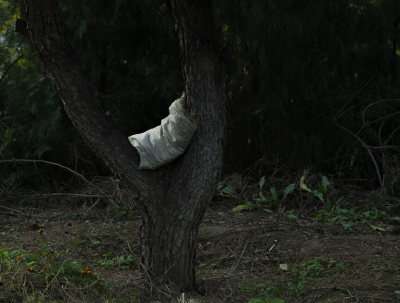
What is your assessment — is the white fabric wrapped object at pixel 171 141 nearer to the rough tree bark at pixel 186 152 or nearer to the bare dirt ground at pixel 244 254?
the rough tree bark at pixel 186 152

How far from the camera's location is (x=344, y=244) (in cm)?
415

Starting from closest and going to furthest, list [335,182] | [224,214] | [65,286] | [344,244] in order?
[65,286], [344,244], [224,214], [335,182]

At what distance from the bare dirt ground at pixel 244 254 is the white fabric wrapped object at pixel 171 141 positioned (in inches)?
31.9

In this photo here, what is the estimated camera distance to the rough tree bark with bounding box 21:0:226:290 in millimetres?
3145

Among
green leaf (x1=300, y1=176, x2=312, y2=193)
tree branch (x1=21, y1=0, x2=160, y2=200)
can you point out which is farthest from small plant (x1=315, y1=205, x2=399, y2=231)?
tree branch (x1=21, y1=0, x2=160, y2=200)

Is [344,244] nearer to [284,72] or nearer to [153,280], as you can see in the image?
[153,280]

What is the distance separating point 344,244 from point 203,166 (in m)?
1.60

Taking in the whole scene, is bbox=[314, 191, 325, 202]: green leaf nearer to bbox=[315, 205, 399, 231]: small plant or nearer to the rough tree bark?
bbox=[315, 205, 399, 231]: small plant

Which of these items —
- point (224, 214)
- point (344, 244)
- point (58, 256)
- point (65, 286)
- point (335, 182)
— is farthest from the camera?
point (335, 182)

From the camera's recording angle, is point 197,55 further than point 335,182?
No

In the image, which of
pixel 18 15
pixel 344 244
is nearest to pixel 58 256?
pixel 344 244

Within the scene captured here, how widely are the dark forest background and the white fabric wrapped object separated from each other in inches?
95.3

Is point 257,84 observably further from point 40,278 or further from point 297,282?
point 40,278

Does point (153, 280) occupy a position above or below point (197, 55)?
below
